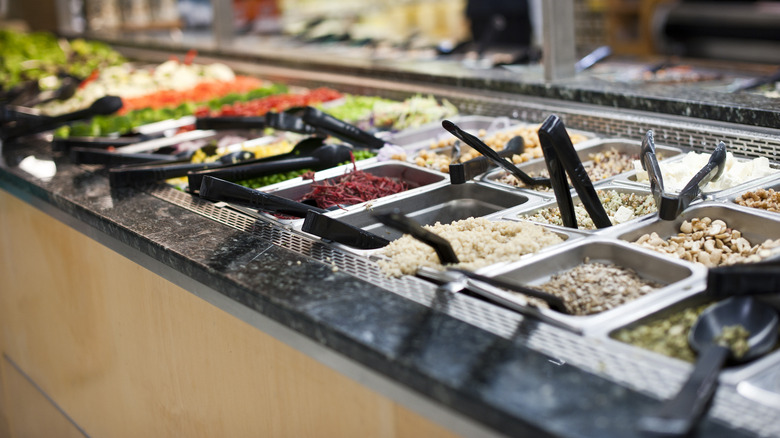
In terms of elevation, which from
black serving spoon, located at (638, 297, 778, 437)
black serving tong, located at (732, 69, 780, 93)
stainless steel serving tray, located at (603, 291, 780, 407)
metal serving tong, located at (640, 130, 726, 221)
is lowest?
stainless steel serving tray, located at (603, 291, 780, 407)

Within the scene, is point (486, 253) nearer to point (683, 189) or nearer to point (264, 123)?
point (683, 189)

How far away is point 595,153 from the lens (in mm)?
2447

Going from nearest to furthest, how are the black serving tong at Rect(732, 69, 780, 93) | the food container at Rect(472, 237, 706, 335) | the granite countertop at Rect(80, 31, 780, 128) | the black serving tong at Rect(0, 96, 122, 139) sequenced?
the food container at Rect(472, 237, 706, 335) → the granite countertop at Rect(80, 31, 780, 128) → the black serving tong at Rect(732, 69, 780, 93) → the black serving tong at Rect(0, 96, 122, 139)

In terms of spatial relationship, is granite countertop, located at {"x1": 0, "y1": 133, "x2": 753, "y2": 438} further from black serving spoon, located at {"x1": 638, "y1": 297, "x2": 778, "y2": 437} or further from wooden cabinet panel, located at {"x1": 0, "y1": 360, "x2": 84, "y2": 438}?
wooden cabinet panel, located at {"x1": 0, "y1": 360, "x2": 84, "y2": 438}

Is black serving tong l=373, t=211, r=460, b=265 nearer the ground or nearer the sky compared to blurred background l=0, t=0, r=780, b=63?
nearer the ground

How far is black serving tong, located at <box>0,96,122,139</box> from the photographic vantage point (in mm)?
3076

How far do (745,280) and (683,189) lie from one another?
1.85 feet

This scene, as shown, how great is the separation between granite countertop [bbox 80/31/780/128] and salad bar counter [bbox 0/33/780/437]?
52 millimetres

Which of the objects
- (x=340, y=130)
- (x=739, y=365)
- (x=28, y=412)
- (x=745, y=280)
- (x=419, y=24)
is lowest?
(x=28, y=412)

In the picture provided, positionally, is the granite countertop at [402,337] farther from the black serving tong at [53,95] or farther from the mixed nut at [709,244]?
the black serving tong at [53,95]

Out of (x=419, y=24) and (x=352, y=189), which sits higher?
(x=419, y=24)

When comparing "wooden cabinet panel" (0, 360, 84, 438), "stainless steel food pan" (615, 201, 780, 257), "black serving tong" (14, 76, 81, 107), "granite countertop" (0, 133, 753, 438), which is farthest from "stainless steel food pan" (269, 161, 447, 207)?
"black serving tong" (14, 76, 81, 107)

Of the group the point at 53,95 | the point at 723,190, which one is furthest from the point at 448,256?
the point at 53,95

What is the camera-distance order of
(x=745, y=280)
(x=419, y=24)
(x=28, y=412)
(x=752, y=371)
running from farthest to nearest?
(x=419, y=24), (x=28, y=412), (x=745, y=280), (x=752, y=371)
